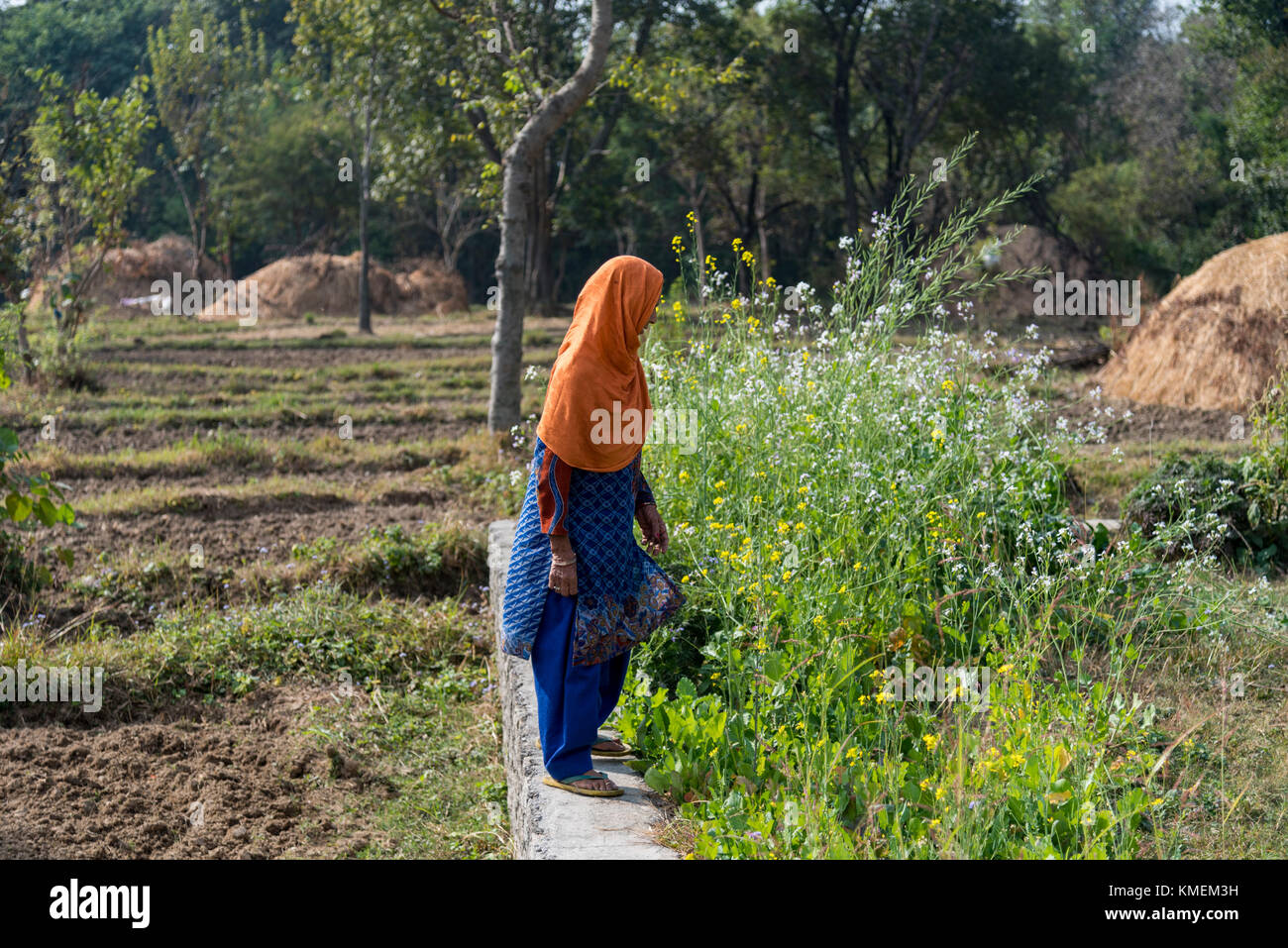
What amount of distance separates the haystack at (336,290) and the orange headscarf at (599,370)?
20.2m

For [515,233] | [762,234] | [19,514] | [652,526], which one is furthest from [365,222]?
[652,526]

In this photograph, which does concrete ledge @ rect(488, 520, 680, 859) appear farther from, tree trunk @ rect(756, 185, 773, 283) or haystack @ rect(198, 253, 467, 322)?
tree trunk @ rect(756, 185, 773, 283)

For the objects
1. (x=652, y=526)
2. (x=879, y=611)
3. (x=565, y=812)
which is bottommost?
(x=565, y=812)

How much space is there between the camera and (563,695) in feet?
10.7

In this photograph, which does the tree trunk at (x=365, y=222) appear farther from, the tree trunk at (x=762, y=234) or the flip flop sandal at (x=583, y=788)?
the flip flop sandal at (x=583, y=788)

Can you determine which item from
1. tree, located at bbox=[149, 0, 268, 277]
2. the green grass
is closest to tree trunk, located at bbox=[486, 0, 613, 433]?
the green grass

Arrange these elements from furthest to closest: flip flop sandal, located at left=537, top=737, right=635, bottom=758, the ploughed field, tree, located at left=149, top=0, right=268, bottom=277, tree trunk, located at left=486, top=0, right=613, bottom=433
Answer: tree, located at left=149, top=0, right=268, bottom=277, tree trunk, located at left=486, top=0, right=613, bottom=433, the ploughed field, flip flop sandal, located at left=537, top=737, right=635, bottom=758

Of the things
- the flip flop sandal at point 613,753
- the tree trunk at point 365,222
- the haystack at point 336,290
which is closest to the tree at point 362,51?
the tree trunk at point 365,222

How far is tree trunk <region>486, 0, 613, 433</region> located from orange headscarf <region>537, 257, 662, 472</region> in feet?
17.5

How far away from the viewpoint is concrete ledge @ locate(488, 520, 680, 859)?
9.21ft

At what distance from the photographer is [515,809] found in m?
3.51

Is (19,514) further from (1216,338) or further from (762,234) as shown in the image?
(762,234)

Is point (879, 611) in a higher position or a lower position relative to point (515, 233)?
lower

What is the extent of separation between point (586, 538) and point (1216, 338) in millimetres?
9322
